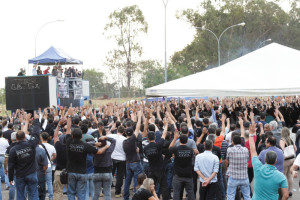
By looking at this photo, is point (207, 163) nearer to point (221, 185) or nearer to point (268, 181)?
point (221, 185)

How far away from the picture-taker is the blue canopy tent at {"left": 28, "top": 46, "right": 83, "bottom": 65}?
26688 mm

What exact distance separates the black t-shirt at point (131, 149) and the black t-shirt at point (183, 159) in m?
1.41

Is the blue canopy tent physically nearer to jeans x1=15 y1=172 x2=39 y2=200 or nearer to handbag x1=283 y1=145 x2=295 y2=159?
jeans x1=15 y1=172 x2=39 y2=200

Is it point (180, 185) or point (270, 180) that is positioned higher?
point (270, 180)

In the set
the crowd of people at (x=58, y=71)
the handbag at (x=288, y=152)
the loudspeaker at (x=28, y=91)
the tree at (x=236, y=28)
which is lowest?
the handbag at (x=288, y=152)

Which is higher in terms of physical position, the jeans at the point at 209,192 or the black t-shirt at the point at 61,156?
the black t-shirt at the point at 61,156

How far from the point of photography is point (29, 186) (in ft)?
26.6

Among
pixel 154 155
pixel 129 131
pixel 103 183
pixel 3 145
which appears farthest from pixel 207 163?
pixel 3 145

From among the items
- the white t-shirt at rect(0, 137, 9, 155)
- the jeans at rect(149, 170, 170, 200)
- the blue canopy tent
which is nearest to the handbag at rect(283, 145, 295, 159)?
the jeans at rect(149, 170, 170, 200)

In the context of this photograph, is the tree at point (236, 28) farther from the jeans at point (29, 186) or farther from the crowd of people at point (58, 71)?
the jeans at point (29, 186)

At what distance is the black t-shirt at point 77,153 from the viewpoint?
25.6 feet

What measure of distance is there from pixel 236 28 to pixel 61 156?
53.5m

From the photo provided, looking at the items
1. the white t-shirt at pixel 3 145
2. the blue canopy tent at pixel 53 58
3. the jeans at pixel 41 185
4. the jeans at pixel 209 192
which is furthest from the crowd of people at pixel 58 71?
the jeans at pixel 209 192

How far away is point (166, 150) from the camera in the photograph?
29.3ft
